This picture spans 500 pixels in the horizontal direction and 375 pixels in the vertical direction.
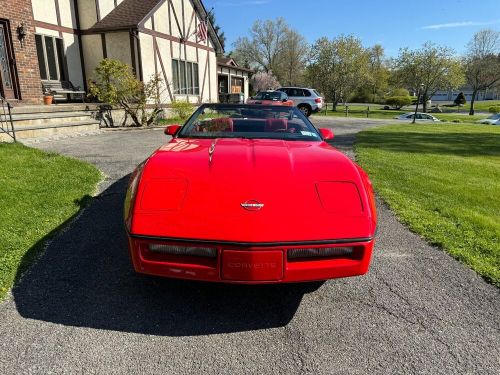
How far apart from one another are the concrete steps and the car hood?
797 centimetres

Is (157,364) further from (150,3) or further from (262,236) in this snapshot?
(150,3)

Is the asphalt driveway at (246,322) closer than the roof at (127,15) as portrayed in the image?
Yes

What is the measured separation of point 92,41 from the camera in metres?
15.1

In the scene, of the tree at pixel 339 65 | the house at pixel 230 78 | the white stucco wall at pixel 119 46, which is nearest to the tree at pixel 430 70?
the tree at pixel 339 65

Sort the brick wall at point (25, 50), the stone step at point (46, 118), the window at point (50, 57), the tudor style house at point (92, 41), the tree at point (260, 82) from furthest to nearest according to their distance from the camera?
the tree at point (260, 82) < the window at point (50, 57) < the tudor style house at point (92, 41) < the brick wall at point (25, 50) < the stone step at point (46, 118)

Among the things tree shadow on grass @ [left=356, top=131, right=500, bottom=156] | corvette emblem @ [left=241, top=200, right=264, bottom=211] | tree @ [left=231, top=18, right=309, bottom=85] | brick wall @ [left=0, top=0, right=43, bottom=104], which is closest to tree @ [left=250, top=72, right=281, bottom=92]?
tree @ [left=231, top=18, right=309, bottom=85]

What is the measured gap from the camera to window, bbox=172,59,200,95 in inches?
719

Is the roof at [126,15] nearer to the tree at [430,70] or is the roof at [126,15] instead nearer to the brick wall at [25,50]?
the brick wall at [25,50]

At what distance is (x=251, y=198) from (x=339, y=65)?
44.8 metres

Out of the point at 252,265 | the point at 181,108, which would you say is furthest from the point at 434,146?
the point at 181,108

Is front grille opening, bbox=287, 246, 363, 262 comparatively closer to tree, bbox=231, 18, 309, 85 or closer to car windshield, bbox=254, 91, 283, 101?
car windshield, bbox=254, 91, 283, 101

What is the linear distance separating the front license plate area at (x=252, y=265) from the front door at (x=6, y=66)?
1194cm

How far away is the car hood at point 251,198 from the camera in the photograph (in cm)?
212

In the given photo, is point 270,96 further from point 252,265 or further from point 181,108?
point 252,265
